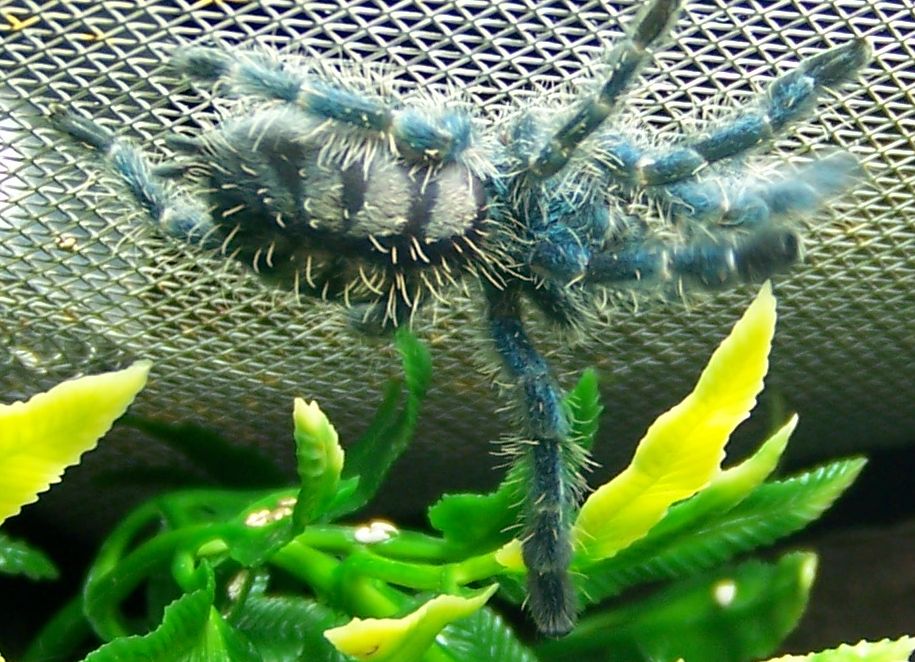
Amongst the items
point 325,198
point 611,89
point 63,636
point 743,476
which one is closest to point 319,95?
point 325,198

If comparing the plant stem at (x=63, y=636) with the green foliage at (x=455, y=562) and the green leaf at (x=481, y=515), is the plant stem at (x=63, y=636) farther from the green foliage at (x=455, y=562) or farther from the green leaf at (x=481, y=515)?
the green leaf at (x=481, y=515)

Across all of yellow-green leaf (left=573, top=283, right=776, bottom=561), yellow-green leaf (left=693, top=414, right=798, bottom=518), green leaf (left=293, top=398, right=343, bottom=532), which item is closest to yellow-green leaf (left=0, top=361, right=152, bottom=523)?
green leaf (left=293, top=398, right=343, bottom=532)

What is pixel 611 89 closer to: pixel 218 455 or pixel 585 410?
pixel 585 410

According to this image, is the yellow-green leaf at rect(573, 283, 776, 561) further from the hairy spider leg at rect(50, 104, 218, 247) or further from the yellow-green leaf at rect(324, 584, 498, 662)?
the hairy spider leg at rect(50, 104, 218, 247)

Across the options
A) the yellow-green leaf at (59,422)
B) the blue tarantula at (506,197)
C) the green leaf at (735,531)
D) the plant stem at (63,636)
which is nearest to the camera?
the yellow-green leaf at (59,422)

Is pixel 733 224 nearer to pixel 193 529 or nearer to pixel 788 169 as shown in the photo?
pixel 788 169

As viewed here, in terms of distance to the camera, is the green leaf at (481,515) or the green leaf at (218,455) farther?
the green leaf at (218,455)

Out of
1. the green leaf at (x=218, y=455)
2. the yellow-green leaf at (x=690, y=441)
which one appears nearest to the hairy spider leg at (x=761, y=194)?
the yellow-green leaf at (x=690, y=441)
